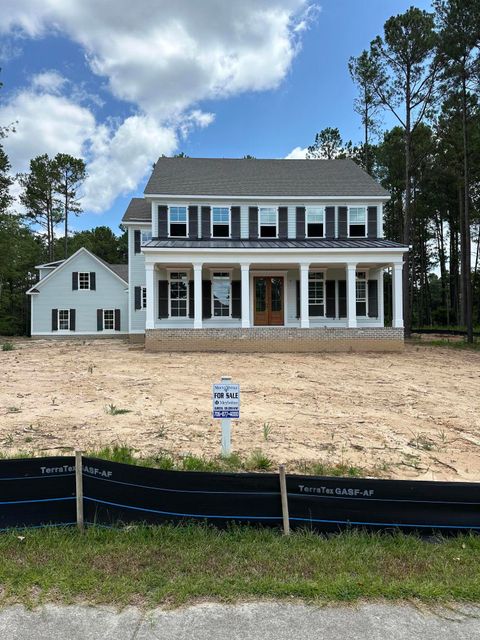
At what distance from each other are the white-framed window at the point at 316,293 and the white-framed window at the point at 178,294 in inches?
229

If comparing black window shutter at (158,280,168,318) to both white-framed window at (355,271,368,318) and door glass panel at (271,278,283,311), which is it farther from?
white-framed window at (355,271,368,318)

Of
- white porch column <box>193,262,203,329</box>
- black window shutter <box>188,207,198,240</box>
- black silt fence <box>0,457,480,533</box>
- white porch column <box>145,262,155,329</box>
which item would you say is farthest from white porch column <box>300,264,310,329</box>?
black silt fence <box>0,457,480,533</box>

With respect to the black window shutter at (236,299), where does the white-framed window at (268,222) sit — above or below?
above

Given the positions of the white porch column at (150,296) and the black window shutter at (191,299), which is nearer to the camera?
the white porch column at (150,296)

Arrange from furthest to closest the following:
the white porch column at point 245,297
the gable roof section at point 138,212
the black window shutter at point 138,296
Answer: the black window shutter at point 138,296 < the gable roof section at point 138,212 < the white porch column at point 245,297

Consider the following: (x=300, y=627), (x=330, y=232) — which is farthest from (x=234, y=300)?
(x=300, y=627)

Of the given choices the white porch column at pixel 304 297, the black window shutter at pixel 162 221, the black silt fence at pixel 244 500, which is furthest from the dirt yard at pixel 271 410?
the black window shutter at pixel 162 221

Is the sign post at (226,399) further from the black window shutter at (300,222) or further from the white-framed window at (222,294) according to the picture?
the black window shutter at (300,222)

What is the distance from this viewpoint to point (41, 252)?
41656mm

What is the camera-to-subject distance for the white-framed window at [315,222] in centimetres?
2002

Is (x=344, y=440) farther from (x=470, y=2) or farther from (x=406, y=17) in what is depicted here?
(x=406, y=17)

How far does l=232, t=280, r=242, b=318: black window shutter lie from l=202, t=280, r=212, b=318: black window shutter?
1063mm

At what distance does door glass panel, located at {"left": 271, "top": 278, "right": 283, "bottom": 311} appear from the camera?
65.8 ft

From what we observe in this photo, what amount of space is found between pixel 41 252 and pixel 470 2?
125 ft
